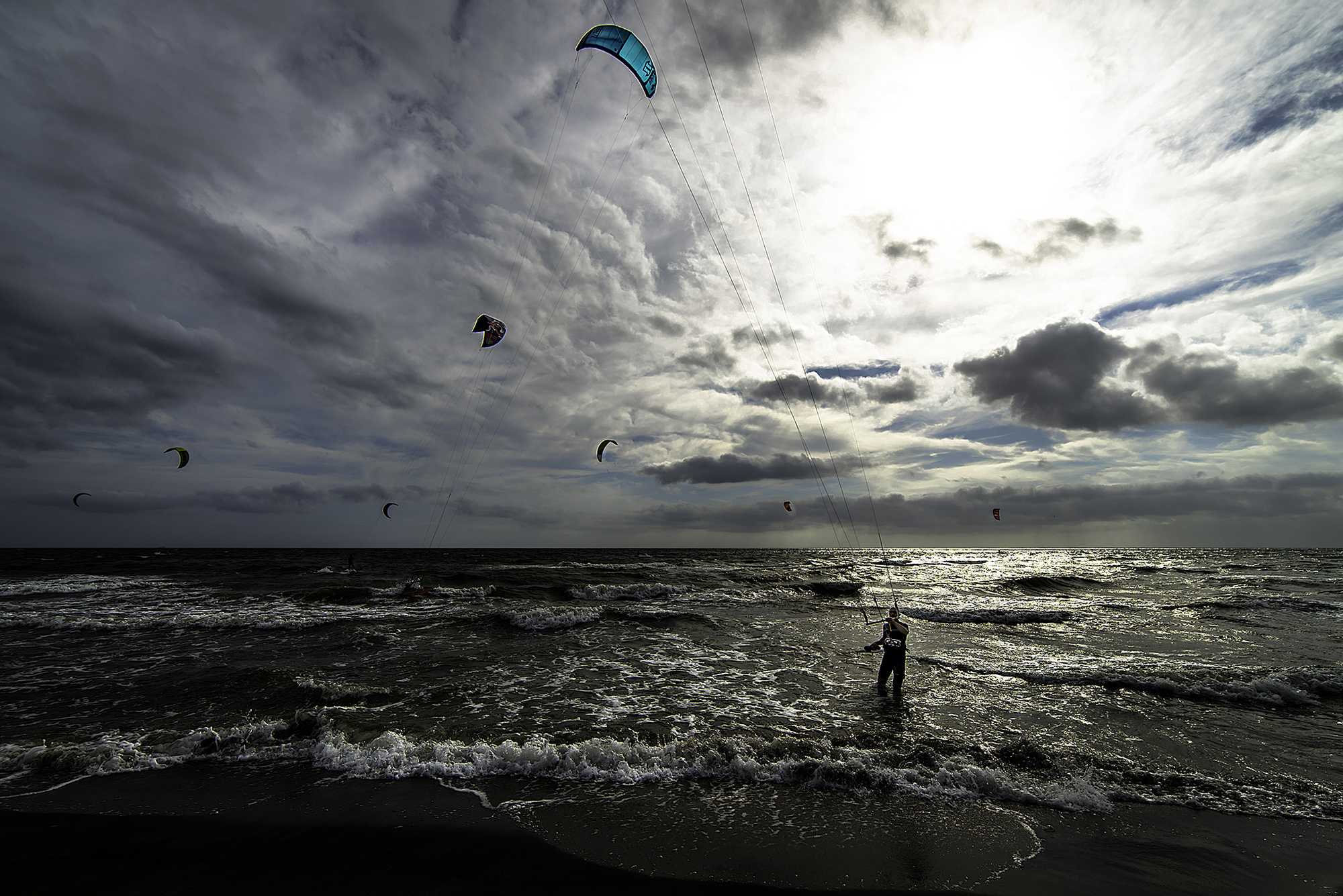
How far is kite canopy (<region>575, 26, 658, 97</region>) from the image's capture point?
1151 cm

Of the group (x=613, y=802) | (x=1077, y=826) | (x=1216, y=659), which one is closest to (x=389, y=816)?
(x=613, y=802)

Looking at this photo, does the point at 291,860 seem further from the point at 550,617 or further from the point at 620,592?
the point at 620,592

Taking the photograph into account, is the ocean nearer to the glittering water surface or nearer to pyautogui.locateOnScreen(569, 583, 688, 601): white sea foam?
the glittering water surface

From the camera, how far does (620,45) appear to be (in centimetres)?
1155

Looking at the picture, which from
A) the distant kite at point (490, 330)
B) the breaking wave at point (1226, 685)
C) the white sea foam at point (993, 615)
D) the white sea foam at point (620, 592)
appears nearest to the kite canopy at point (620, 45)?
the distant kite at point (490, 330)

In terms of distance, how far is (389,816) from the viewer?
21.0 feet

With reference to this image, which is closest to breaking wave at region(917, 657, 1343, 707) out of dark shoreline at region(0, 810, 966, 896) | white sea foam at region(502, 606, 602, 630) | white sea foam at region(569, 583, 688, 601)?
dark shoreline at region(0, 810, 966, 896)

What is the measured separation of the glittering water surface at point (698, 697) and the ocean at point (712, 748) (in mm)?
79

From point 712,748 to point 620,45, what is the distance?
1501 centimetres

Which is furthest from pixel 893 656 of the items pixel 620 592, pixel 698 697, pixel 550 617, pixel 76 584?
pixel 76 584

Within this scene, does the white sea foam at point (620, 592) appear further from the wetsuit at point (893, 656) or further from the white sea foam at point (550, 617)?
the wetsuit at point (893, 656)

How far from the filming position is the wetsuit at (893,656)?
37.9ft

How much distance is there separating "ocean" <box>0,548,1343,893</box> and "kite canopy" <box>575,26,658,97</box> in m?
13.9

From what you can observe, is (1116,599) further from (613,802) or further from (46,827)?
(46,827)
